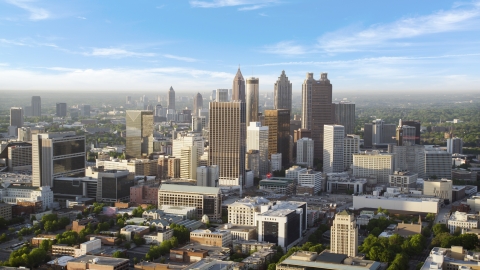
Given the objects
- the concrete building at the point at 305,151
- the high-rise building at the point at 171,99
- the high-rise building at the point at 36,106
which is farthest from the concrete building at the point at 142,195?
the high-rise building at the point at 171,99

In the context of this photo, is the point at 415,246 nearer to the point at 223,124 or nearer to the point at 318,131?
the point at 223,124

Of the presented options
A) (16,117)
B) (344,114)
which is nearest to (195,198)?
(344,114)

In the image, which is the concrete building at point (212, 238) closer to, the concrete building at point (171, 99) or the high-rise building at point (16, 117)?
the high-rise building at point (16, 117)

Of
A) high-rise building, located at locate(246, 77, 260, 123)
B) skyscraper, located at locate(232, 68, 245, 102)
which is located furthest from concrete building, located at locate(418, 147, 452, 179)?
skyscraper, located at locate(232, 68, 245, 102)

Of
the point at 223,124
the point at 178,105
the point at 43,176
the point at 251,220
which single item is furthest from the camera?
the point at 178,105

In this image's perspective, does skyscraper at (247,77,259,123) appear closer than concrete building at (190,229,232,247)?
No

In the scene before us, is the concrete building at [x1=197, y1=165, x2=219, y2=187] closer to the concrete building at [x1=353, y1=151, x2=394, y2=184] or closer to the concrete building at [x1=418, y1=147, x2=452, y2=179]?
the concrete building at [x1=353, y1=151, x2=394, y2=184]

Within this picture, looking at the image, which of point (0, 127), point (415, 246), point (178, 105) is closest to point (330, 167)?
point (415, 246)
